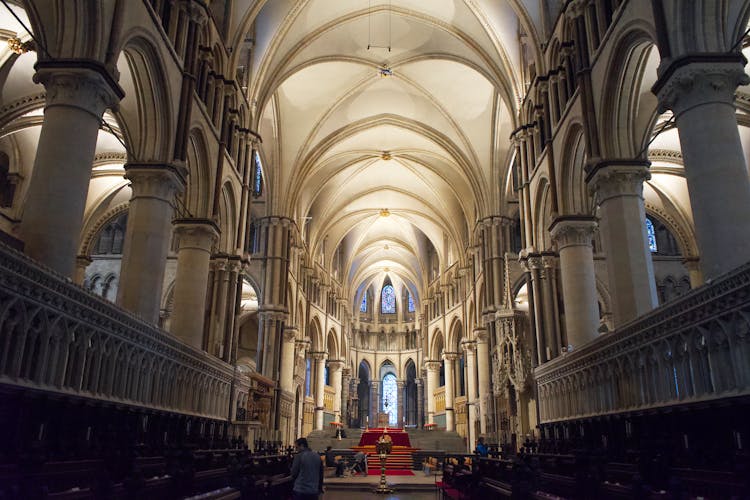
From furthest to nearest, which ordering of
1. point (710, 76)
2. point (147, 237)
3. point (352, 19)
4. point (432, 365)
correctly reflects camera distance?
point (432, 365) → point (352, 19) → point (147, 237) → point (710, 76)

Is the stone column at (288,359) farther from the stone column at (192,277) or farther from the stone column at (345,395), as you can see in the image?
the stone column at (345,395)

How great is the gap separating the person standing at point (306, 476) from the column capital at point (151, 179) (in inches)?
309

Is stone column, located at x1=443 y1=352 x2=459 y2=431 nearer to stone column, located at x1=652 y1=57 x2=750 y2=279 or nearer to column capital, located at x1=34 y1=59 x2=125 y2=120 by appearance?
stone column, located at x1=652 y1=57 x2=750 y2=279

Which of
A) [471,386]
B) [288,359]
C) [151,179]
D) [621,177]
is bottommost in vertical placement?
[471,386]

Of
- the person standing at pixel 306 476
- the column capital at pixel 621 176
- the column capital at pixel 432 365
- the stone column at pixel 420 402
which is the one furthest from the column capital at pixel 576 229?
the stone column at pixel 420 402

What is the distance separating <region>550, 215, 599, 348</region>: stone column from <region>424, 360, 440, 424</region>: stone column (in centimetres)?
2848

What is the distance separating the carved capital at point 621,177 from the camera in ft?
39.5

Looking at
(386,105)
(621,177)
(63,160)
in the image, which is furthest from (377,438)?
(63,160)

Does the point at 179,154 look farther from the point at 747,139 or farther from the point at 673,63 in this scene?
the point at 747,139

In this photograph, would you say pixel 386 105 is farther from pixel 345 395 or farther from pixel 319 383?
pixel 345 395

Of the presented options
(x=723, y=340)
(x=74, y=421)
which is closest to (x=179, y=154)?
(x=74, y=421)

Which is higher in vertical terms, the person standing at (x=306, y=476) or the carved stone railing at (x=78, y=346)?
the carved stone railing at (x=78, y=346)

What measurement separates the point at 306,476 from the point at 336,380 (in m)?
37.7

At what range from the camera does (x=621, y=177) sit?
12.1 m
